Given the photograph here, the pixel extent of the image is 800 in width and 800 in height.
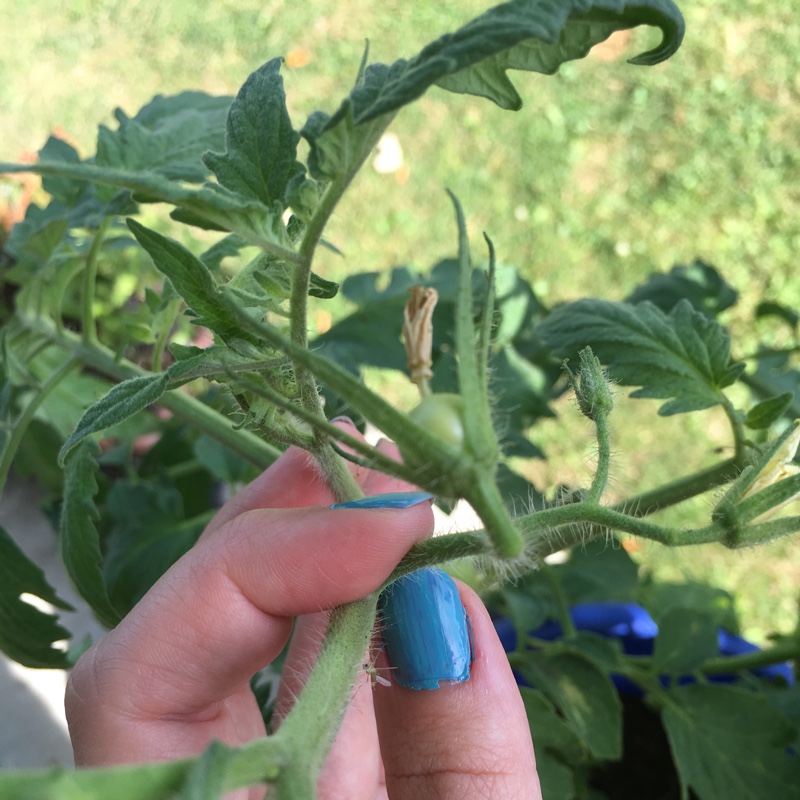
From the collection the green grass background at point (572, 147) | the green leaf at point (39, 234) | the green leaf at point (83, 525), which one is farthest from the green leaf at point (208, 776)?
the green grass background at point (572, 147)

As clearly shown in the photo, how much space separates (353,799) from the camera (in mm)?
924

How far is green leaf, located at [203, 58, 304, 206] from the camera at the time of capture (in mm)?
585

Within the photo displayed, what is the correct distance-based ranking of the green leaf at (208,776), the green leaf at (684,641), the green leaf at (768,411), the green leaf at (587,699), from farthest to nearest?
the green leaf at (684,641) → the green leaf at (587,699) → the green leaf at (768,411) → the green leaf at (208,776)

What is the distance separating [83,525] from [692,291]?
102 centimetres

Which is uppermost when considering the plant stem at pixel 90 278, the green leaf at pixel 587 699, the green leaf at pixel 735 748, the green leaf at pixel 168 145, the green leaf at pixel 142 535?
the green leaf at pixel 168 145

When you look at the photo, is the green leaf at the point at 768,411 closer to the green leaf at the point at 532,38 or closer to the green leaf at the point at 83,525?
the green leaf at the point at 532,38

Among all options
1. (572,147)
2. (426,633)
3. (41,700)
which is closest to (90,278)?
(426,633)

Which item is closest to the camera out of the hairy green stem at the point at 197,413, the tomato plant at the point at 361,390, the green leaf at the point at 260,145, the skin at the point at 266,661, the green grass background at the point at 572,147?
the tomato plant at the point at 361,390

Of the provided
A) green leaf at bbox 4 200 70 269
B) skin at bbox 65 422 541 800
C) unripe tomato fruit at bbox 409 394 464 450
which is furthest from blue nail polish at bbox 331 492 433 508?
green leaf at bbox 4 200 70 269

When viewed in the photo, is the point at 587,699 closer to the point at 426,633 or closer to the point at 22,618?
the point at 426,633

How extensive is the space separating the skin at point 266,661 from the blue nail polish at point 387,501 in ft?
0.03

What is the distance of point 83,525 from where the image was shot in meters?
0.92

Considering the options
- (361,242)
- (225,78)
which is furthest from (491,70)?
(225,78)

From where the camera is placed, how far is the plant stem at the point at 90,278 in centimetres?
94
